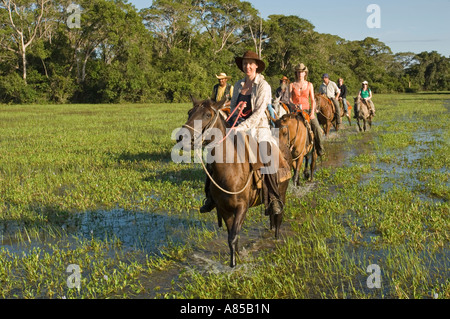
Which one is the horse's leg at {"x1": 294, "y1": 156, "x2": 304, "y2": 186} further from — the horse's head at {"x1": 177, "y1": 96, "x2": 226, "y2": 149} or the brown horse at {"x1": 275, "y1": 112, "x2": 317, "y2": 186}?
the horse's head at {"x1": 177, "y1": 96, "x2": 226, "y2": 149}

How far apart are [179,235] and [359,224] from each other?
10.2 feet

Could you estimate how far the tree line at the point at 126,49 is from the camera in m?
45.9

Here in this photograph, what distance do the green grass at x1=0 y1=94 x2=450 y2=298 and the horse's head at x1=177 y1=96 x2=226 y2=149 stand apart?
183 centimetres

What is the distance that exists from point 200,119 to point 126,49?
46.7 meters

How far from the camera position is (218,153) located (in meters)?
4.61

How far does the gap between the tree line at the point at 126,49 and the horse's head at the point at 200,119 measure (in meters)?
44.8

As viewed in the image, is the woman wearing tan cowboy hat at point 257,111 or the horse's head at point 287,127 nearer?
the woman wearing tan cowboy hat at point 257,111

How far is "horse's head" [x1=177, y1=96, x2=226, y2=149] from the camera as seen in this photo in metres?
4.04

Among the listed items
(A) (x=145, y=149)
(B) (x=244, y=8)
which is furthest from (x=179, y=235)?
(B) (x=244, y=8)

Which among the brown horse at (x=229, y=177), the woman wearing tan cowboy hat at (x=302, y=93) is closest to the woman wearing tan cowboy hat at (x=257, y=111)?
the brown horse at (x=229, y=177)

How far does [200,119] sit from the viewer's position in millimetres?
4172

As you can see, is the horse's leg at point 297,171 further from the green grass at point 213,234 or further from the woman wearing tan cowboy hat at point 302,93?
the woman wearing tan cowboy hat at point 302,93

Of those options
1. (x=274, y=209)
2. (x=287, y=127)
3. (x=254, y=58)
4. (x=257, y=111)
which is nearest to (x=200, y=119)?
(x=257, y=111)
